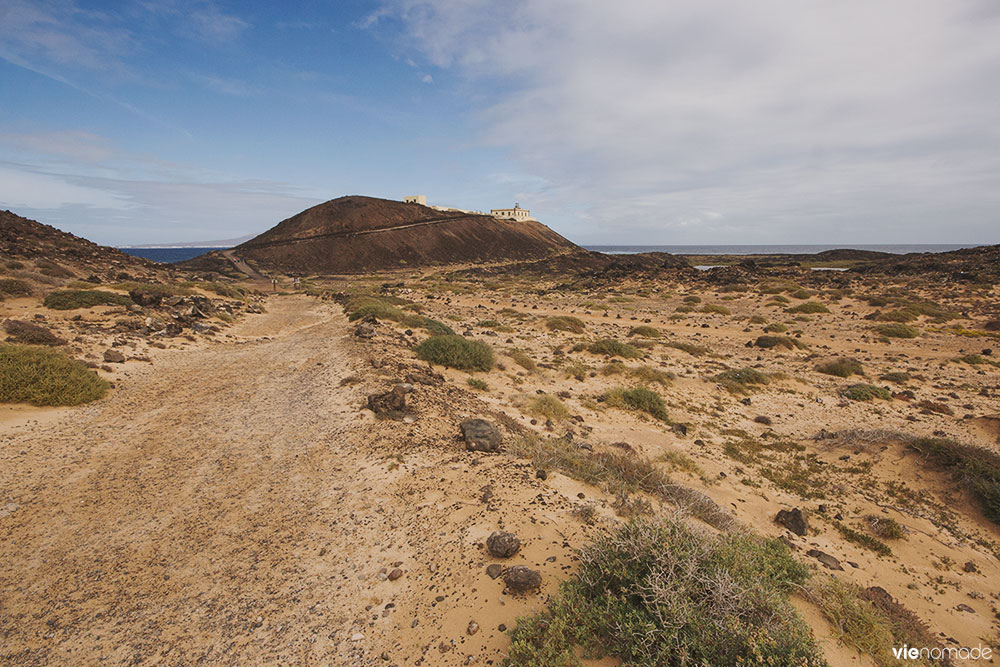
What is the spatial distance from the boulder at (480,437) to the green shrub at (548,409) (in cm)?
275

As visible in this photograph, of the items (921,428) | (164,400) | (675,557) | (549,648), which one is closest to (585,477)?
(675,557)

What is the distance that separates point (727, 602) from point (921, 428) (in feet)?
36.1

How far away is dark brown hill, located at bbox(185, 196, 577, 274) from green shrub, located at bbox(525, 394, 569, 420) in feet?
206

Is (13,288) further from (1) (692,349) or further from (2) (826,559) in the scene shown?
(1) (692,349)

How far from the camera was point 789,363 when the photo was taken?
1605 centimetres

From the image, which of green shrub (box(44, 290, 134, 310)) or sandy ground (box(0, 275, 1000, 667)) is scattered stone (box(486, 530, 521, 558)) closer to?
sandy ground (box(0, 275, 1000, 667))

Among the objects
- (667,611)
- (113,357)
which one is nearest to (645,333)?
(667,611)

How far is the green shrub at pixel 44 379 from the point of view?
7414 millimetres

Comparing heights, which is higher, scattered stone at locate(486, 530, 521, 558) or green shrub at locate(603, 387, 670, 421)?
scattered stone at locate(486, 530, 521, 558)


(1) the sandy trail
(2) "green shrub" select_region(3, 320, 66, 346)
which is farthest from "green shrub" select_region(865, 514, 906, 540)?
(2) "green shrub" select_region(3, 320, 66, 346)

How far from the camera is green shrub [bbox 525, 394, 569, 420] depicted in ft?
30.2

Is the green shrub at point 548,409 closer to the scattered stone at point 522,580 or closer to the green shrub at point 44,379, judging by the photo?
the scattered stone at point 522,580

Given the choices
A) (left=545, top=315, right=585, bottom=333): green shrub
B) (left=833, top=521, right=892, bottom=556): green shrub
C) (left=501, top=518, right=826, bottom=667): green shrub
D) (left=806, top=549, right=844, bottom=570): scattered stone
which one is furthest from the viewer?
(left=545, top=315, right=585, bottom=333): green shrub

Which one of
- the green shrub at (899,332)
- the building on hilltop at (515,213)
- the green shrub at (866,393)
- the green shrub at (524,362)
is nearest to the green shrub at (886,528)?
the green shrub at (866,393)
